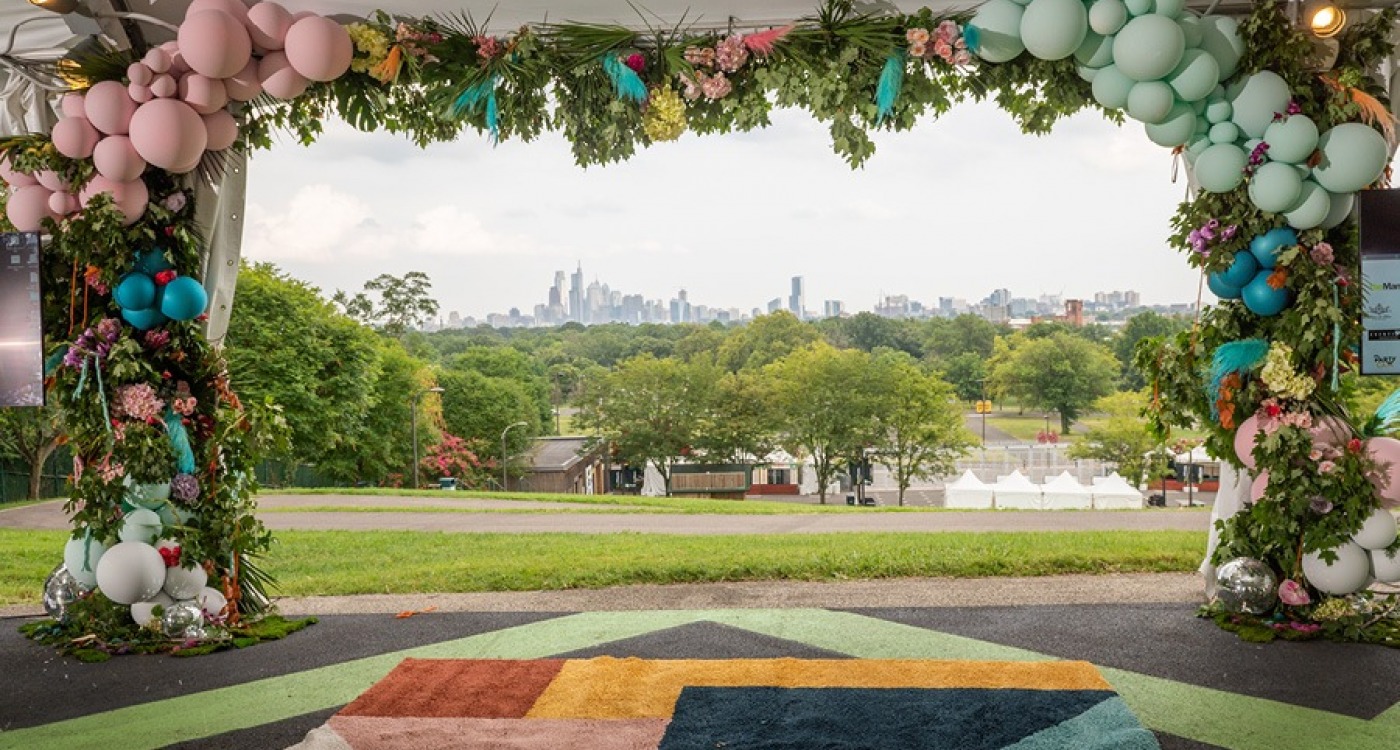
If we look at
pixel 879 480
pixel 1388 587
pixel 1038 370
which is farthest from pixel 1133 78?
pixel 879 480

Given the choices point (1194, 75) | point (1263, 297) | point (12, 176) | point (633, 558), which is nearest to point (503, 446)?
point (633, 558)

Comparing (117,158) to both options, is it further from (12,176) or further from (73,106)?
(12,176)

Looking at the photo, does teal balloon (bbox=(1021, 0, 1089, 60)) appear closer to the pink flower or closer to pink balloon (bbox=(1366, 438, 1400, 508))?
pink balloon (bbox=(1366, 438, 1400, 508))

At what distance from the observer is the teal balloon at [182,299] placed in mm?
4246

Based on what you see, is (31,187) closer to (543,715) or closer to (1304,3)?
(543,715)

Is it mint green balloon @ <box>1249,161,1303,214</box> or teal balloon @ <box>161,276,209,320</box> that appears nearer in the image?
mint green balloon @ <box>1249,161,1303,214</box>

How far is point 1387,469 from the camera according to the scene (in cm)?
393

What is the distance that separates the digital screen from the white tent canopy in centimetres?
845

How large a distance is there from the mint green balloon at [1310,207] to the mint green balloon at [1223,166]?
0.69 feet

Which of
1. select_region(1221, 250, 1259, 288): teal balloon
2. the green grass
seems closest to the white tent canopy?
the green grass

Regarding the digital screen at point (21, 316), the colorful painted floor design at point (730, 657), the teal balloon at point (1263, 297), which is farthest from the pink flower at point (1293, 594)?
the digital screen at point (21, 316)

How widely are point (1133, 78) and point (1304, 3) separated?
731mm

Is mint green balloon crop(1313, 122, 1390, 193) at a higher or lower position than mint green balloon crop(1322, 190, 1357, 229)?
higher

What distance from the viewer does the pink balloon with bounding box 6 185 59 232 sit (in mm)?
4254
